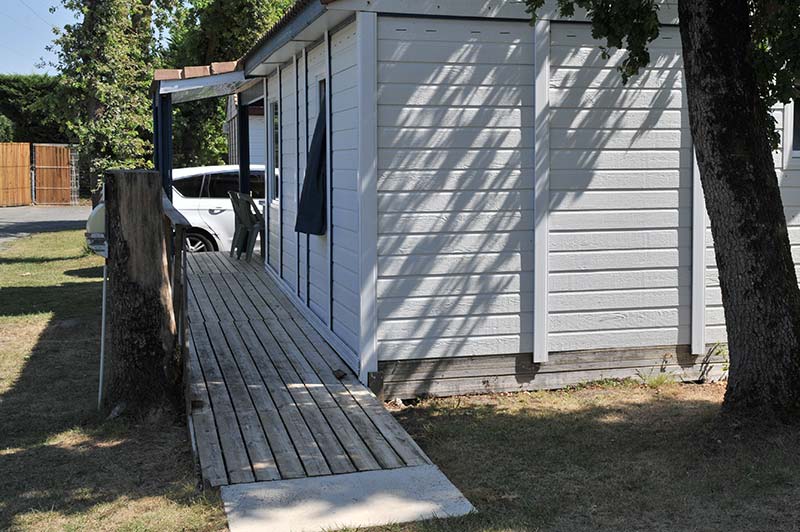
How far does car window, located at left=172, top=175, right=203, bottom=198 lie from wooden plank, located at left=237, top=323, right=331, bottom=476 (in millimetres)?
6139

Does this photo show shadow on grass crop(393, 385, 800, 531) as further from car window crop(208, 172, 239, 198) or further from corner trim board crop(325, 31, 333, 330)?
car window crop(208, 172, 239, 198)

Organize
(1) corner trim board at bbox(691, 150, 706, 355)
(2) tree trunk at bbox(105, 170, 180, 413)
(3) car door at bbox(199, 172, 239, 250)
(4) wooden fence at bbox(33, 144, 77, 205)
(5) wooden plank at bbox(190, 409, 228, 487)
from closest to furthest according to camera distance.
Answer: (5) wooden plank at bbox(190, 409, 228, 487) < (2) tree trunk at bbox(105, 170, 180, 413) < (1) corner trim board at bbox(691, 150, 706, 355) < (3) car door at bbox(199, 172, 239, 250) < (4) wooden fence at bbox(33, 144, 77, 205)

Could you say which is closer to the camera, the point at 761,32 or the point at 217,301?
the point at 761,32

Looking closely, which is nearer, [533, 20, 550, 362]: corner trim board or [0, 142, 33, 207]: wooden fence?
[533, 20, 550, 362]: corner trim board

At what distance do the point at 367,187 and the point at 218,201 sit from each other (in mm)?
8119

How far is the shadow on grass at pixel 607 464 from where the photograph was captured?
456 centimetres

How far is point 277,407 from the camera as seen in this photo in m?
6.18

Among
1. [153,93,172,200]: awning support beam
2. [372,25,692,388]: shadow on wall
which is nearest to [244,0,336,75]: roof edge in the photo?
[372,25,692,388]: shadow on wall

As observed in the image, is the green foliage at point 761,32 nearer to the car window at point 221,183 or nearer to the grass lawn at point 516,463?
the grass lawn at point 516,463

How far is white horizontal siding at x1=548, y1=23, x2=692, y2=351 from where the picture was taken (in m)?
6.97

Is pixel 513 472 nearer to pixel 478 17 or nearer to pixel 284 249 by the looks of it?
pixel 478 17

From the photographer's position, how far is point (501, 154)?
6.84 meters

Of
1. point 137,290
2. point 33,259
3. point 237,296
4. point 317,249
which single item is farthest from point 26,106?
point 137,290

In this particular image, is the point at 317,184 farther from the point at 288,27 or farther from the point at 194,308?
the point at 194,308
